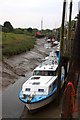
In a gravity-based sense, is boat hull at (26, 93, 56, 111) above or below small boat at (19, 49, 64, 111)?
below

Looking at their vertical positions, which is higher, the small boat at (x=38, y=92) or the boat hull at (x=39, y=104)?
the small boat at (x=38, y=92)

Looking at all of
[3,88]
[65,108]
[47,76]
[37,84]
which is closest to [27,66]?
[3,88]

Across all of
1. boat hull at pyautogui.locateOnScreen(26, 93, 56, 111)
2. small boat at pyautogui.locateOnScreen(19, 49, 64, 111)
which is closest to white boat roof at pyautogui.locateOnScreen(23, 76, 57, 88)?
small boat at pyautogui.locateOnScreen(19, 49, 64, 111)

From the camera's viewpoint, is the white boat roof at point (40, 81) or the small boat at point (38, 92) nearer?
the small boat at point (38, 92)

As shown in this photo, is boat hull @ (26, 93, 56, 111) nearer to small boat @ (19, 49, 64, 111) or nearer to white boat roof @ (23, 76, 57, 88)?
small boat @ (19, 49, 64, 111)

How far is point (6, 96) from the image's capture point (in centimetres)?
2075

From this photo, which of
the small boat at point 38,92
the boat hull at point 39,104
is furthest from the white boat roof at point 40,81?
the boat hull at point 39,104

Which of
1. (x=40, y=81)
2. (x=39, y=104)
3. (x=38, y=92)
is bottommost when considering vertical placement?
(x=39, y=104)

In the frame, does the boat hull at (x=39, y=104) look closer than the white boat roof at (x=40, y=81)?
Yes

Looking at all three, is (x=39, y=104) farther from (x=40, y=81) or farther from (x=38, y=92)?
(x=40, y=81)

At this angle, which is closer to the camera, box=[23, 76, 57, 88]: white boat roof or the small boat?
the small boat

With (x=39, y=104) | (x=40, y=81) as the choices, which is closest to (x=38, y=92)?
(x=39, y=104)

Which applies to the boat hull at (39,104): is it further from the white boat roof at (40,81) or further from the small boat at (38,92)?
the white boat roof at (40,81)

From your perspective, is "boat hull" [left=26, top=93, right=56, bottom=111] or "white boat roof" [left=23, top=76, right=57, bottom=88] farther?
"white boat roof" [left=23, top=76, right=57, bottom=88]
